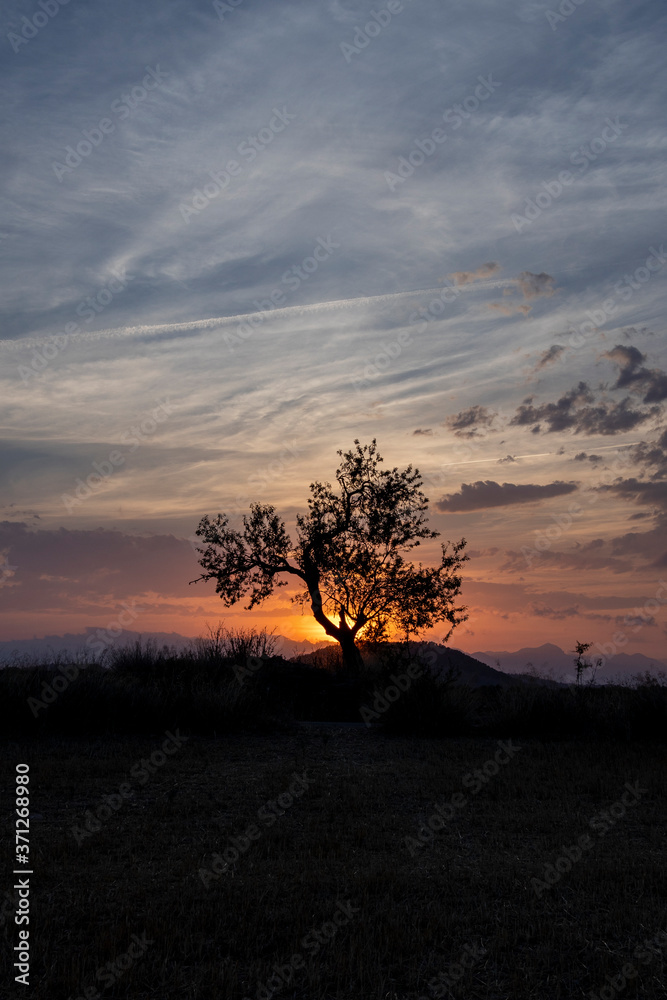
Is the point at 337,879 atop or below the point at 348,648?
below

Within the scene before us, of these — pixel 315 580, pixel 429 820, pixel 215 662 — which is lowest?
pixel 429 820

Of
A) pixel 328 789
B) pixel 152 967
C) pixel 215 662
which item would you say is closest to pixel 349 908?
pixel 152 967

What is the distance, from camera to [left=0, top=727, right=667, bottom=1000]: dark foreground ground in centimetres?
502

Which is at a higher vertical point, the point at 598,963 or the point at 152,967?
the point at 152,967

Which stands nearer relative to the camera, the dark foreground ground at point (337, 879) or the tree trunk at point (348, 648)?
the dark foreground ground at point (337, 879)

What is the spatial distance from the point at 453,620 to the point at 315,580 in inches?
→ 202

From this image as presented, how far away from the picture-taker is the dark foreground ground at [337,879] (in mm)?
5016

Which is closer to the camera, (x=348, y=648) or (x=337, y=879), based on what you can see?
(x=337, y=879)

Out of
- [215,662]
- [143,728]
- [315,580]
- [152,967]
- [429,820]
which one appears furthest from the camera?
[315,580]

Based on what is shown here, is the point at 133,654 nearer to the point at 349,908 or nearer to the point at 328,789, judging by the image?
the point at 328,789

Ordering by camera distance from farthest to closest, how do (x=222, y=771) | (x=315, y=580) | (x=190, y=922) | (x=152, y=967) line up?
(x=315, y=580)
(x=222, y=771)
(x=190, y=922)
(x=152, y=967)

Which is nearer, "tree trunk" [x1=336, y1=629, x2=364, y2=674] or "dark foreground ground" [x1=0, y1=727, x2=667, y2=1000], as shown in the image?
→ "dark foreground ground" [x1=0, y1=727, x2=667, y2=1000]

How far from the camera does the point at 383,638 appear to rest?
2658 centimetres

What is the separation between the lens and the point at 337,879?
21.5ft
